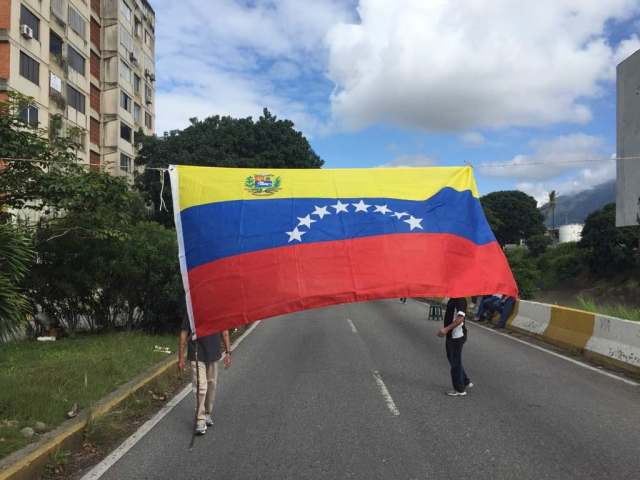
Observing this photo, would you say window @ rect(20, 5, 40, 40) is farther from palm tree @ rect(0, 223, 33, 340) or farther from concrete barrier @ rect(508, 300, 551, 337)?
palm tree @ rect(0, 223, 33, 340)

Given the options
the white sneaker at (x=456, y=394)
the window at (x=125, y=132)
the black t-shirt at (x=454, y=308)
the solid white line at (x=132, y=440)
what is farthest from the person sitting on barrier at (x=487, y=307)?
the window at (x=125, y=132)

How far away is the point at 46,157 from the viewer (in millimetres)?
12625

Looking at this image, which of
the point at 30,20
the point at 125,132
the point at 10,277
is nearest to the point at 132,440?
the point at 10,277

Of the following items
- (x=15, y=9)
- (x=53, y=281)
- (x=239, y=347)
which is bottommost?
(x=239, y=347)

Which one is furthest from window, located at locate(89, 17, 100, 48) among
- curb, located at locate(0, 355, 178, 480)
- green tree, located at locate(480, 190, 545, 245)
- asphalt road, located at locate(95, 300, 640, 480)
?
green tree, located at locate(480, 190, 545, 245)

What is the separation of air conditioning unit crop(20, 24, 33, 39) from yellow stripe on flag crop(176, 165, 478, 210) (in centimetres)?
3031

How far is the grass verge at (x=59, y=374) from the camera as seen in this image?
6387 mm

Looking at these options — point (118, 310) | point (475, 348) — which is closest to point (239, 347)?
point (118, 310)

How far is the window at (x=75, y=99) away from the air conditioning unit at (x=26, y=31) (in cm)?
599

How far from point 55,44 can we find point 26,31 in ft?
16.2

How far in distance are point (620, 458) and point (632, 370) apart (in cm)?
514

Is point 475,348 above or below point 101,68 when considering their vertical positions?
below

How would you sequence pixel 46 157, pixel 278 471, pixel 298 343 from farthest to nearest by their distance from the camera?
1. pixel 298 343
2. pixel 46 157
3. pixel 278 471

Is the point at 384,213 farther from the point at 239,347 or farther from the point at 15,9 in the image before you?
the point at 15,9
